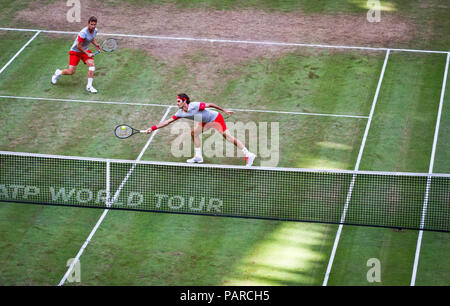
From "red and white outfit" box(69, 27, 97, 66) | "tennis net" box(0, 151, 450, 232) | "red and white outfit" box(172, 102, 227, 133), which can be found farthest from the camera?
"red and white outfit" box(69, 27, 97, 66)

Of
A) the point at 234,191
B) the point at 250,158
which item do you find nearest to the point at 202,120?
the point at 250,158

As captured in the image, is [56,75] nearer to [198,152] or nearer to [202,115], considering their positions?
[198,152]

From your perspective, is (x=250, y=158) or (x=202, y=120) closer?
(x=202, y=120)

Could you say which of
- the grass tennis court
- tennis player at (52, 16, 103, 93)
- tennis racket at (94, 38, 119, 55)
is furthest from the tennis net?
tennis racket at (94, 38, 119, 55)

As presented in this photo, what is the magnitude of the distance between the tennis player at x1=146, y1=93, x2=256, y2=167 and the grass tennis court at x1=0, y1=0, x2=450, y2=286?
0.41m

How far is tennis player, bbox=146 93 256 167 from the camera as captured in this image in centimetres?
1591

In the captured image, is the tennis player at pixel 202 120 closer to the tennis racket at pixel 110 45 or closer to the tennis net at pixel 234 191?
the tennis net at pixel 234 191

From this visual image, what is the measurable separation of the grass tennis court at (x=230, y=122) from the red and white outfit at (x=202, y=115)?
1063 mm

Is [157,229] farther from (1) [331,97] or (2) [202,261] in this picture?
(1) [331,97]

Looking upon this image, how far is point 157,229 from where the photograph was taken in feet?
48.1

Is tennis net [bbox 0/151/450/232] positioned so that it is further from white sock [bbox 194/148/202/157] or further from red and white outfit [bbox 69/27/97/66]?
red and white outfit [bbox 69/27/97/66]

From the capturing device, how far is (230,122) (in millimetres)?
18766

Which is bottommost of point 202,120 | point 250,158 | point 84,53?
point 250,158

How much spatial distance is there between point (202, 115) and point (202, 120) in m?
0.16
